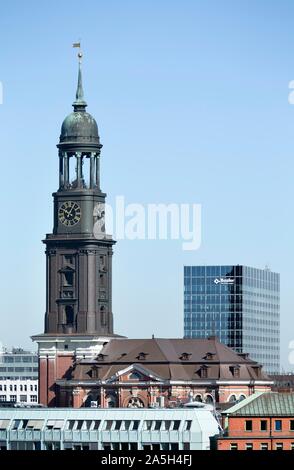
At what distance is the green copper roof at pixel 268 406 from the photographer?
11906cm

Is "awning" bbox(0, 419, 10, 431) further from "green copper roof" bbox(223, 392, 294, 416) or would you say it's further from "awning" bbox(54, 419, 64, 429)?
"green copper roof" bbox(223, 392, 294, 416)

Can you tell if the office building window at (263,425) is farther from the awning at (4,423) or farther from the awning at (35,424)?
the awning at (4,423)

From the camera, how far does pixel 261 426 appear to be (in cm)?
11788

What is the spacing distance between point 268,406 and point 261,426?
9.74ft

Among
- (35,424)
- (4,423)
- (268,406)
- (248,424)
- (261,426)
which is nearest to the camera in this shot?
(261,426)

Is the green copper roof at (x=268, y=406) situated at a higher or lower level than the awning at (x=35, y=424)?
higher

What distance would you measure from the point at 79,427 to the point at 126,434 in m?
4.86

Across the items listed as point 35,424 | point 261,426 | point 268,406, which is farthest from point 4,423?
point 261,426

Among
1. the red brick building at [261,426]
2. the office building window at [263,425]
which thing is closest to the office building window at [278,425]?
the red brick building at [261,426]

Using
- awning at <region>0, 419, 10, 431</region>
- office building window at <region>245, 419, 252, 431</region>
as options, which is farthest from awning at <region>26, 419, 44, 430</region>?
office building window at <region>245, 419, 252, 431</region>

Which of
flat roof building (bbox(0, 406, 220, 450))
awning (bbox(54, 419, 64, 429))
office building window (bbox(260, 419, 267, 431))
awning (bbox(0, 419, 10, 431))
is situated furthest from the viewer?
awning (bbox(0, 419, 10, 431))

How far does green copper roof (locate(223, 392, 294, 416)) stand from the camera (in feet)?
391

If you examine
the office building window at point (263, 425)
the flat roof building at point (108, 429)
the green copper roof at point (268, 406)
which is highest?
the green copper roof at point (268, 406)

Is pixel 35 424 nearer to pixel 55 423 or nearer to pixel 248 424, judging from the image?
pixel 55 423
